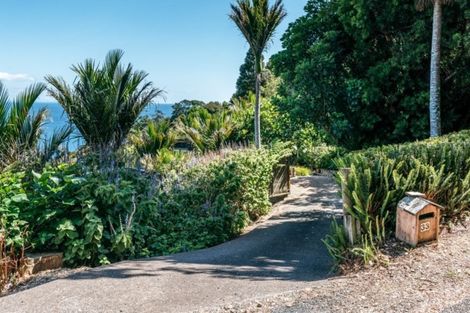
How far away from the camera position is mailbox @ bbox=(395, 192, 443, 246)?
15.4 feet

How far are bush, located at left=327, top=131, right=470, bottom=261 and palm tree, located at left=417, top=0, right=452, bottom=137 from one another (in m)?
5.37

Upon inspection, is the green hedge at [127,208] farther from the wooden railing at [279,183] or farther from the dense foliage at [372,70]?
the dense foliage at [372,70]

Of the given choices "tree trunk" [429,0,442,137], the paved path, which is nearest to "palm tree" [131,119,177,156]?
the paved path

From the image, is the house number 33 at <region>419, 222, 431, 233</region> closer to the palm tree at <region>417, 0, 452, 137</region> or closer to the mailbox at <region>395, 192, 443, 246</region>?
the mailbox at <region>395, 192, 443, 246</region>

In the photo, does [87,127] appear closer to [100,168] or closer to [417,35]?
[100,168]

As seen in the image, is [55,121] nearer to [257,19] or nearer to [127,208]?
[127,208]

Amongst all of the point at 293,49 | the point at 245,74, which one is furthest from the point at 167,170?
the point at 245,74

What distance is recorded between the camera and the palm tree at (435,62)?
34.3 ft

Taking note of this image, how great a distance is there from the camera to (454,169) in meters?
5.72

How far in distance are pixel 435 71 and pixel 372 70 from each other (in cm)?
184

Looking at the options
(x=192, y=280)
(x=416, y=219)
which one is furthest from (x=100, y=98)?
(x=416, y=219)

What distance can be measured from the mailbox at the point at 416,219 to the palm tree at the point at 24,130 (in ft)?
19.1

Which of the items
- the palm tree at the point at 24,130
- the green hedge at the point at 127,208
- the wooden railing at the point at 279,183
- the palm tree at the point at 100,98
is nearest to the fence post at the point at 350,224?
the green hedge at the point at 127,208

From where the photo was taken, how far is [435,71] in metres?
10.7
